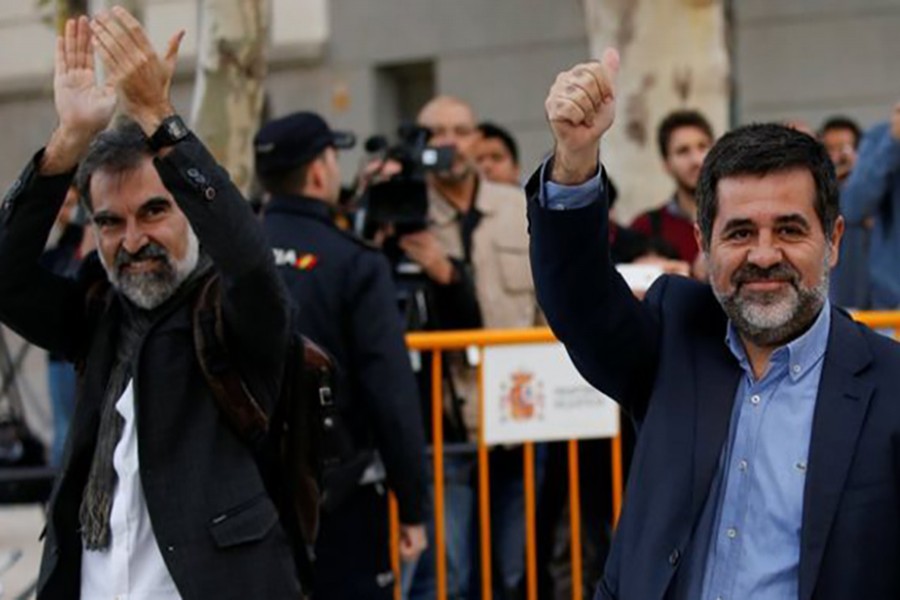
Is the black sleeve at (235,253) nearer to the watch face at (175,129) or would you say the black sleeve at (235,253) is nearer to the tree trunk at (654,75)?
the watch face at (175,129)

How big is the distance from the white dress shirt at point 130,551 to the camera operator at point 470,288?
2253 millimetres

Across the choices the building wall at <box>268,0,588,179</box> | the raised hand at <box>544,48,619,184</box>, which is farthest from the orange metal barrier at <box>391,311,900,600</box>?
the building wall at <box>268,0,588,179</box>

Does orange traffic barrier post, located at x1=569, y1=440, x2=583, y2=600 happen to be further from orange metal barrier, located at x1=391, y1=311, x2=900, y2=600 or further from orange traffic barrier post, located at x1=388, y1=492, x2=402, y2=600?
orange traffic barrier post, located at x1=388, y1=492, x2=402, y2=600

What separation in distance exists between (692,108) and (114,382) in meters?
5.78

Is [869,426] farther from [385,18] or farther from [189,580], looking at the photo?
[385,18]

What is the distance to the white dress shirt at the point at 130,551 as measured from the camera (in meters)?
3.75

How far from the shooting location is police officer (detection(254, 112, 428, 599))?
5133mm

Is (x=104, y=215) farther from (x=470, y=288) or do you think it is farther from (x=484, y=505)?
(x=470, y=288)

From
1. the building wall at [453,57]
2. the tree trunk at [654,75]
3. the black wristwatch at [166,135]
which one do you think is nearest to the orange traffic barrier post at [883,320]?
the black wristwatch at [166,135]

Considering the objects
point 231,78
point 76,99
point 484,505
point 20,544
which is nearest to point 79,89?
point 76,99

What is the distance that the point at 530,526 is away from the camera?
5.98m

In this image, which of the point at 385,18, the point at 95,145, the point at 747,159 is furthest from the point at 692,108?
the point at 385,18

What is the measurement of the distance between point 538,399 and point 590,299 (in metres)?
2.71

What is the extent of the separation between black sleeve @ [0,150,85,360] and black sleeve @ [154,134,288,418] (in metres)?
0.42
